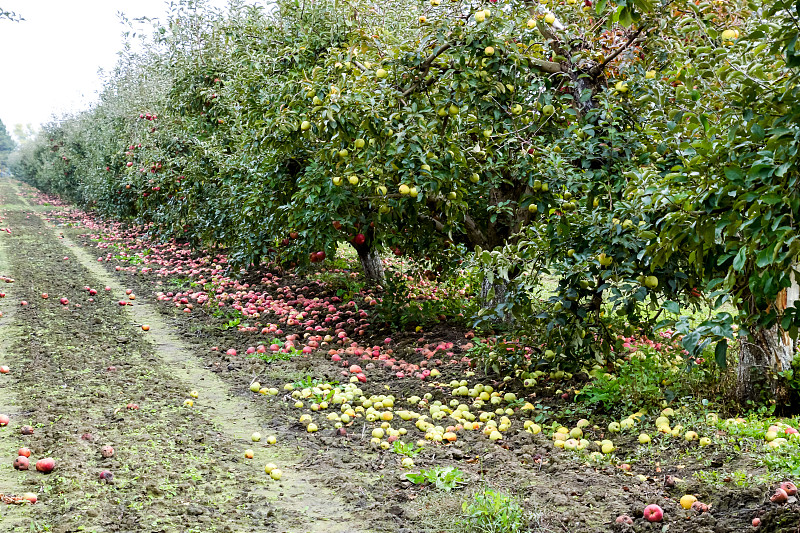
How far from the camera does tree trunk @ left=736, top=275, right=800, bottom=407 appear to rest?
445 cm

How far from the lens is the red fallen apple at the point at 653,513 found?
3.12m

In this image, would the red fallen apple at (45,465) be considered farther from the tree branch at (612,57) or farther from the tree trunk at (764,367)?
the tree branch at (612,57)

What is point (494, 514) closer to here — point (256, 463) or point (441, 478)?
point (441, 478)

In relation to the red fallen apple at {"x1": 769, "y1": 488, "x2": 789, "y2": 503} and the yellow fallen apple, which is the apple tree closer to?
the red fallen apple at {"x1": 769, "y1": 488, "x2": 789, "y2": 503}

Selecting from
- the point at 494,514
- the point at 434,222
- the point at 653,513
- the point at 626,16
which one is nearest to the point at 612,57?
the point at 434,222

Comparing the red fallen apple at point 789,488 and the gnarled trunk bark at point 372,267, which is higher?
the gnarled trunk bark at point 372,267

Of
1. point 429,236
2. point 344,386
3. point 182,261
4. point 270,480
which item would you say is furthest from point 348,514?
point 182,261

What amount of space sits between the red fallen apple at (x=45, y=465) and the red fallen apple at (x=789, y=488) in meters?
3.88

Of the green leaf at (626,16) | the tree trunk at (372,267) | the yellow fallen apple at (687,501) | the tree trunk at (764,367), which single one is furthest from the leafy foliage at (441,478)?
the tree trunk at (372,267)

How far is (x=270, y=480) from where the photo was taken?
12.8 ft

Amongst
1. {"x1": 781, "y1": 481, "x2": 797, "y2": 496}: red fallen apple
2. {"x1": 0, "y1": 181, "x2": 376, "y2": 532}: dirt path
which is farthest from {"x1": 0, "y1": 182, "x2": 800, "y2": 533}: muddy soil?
{"x1": 781, "y1": 481, "x2": 797, "y2": 496}: red fallen apple

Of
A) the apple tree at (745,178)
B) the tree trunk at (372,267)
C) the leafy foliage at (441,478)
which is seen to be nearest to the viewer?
the apple tree at (745,178)

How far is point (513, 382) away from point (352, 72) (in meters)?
3.18

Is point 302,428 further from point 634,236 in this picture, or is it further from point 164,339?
point 164,339
